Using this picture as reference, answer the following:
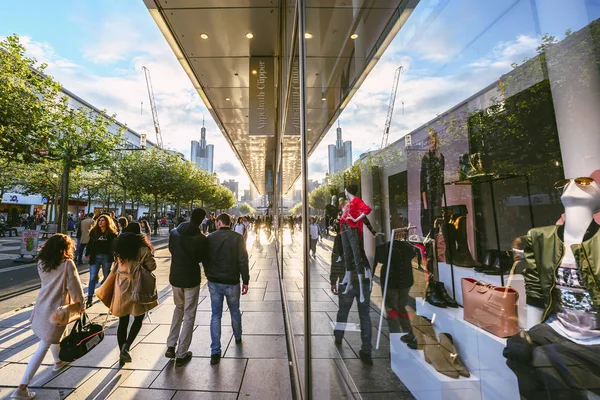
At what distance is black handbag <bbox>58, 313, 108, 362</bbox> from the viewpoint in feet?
9.39

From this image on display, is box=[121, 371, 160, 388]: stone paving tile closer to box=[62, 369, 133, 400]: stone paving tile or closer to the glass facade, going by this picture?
box=[62, 369, 133, 400]: stone paving tile

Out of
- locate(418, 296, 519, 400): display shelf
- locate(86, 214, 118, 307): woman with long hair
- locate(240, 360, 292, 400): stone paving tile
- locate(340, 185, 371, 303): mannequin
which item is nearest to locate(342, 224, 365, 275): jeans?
locate(340, 185, 371, 303): mannequin

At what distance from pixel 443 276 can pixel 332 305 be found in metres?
1.26

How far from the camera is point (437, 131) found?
2.99 feet

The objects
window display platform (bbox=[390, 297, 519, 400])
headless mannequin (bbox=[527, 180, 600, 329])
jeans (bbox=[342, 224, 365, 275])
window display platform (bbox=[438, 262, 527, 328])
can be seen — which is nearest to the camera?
headless mannequin (bbox=[527, 180, 600, 329])

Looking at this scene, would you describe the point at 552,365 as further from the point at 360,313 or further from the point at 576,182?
the point at 360,313

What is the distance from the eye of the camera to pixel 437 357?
1071 millimetres

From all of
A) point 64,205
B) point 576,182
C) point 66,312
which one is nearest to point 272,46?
point 66,312

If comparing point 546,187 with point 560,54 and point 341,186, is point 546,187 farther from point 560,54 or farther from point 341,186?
point 341,186

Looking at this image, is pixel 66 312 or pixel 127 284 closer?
pixel 66 312

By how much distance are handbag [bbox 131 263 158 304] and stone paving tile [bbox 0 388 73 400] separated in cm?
100

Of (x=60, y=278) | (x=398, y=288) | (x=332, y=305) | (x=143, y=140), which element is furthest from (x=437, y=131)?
(x=143, y=140)

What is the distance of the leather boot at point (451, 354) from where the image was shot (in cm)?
94

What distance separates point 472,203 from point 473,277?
0.68 feet
